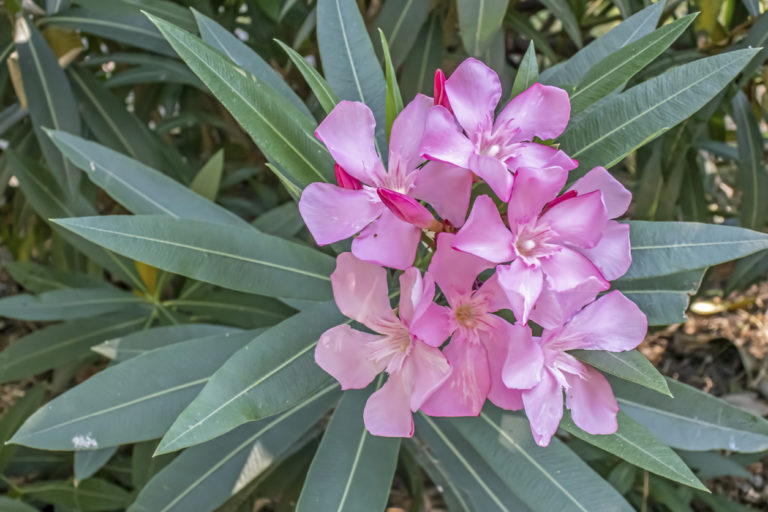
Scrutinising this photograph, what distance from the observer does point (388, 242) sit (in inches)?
25.0

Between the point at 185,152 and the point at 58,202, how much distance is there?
2.60 ft

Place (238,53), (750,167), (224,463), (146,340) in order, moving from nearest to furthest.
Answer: (238,53) → (224,463) → (146,340) → (750,167)

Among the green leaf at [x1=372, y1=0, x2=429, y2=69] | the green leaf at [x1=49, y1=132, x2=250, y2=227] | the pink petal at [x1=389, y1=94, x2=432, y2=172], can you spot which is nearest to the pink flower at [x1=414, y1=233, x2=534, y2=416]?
the pink petal at [x1=389, y1=94, x2=432, y2=172]

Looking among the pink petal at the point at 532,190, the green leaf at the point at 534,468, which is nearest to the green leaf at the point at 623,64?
the pink petal at the point at 532,190

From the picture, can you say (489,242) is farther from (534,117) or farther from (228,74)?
(228,74)

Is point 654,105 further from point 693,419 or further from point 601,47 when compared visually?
point 693,419

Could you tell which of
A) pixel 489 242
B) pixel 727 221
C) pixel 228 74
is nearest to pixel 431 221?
pixel 489 242

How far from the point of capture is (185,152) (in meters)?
2.15

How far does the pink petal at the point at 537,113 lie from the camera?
69 cm

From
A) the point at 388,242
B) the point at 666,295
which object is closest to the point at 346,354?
the point at 388,242

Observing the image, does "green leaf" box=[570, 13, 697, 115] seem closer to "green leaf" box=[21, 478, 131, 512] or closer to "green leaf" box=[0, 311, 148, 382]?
"green leaf" box=[0, 311, 148, 382]

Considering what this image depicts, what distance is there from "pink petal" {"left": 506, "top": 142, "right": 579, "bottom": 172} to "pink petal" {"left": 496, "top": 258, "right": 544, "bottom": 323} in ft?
0.35

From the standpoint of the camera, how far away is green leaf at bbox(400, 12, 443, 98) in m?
1.41

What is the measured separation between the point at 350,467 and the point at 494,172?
50cm
